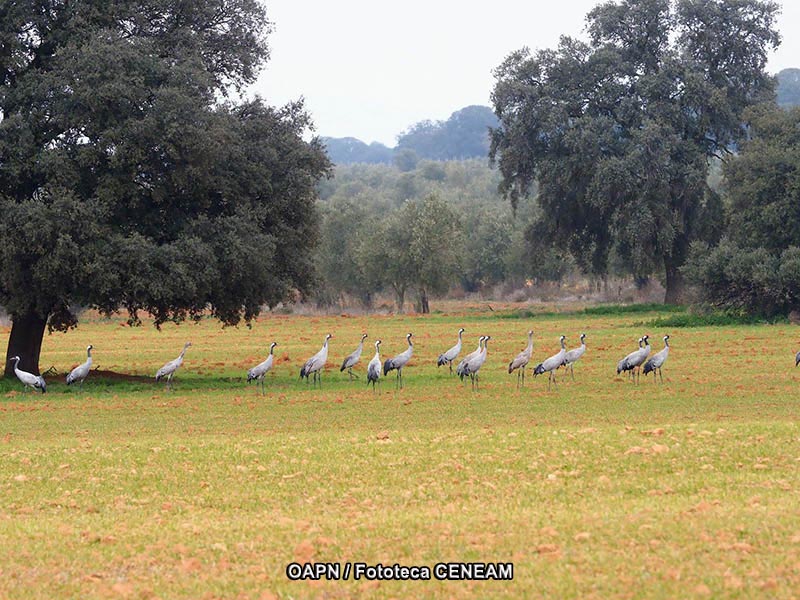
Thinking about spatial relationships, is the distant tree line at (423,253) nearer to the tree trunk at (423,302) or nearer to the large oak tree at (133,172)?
the tree trunk at (423,302)

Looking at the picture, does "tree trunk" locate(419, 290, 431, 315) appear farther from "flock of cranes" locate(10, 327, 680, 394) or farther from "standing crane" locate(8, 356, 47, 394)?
"standing crane" locate(8, 356, 47, 394)

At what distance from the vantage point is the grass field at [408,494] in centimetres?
Answer: 1020

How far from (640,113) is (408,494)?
57.5 meters

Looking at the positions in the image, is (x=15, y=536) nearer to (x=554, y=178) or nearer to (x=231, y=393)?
(x=231, y=393)

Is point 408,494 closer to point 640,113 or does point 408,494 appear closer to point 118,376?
point 118,376

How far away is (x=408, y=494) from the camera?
14.1 m

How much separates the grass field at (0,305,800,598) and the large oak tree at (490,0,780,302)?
36.9 metres

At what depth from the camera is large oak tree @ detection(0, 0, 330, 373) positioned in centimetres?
3148

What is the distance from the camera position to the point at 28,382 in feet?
106

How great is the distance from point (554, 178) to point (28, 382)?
4300 centimetres

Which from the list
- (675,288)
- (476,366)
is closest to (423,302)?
(675,288)

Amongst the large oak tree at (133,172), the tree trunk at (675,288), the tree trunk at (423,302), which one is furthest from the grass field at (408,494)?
the tree trunk at (423,302)

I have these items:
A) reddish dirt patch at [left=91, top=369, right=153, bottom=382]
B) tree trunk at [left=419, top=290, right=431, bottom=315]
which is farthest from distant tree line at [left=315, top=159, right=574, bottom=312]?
reddish dirt patch at [left=91, top=369, right=153, bottom=382]

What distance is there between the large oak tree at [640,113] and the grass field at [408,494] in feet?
121
